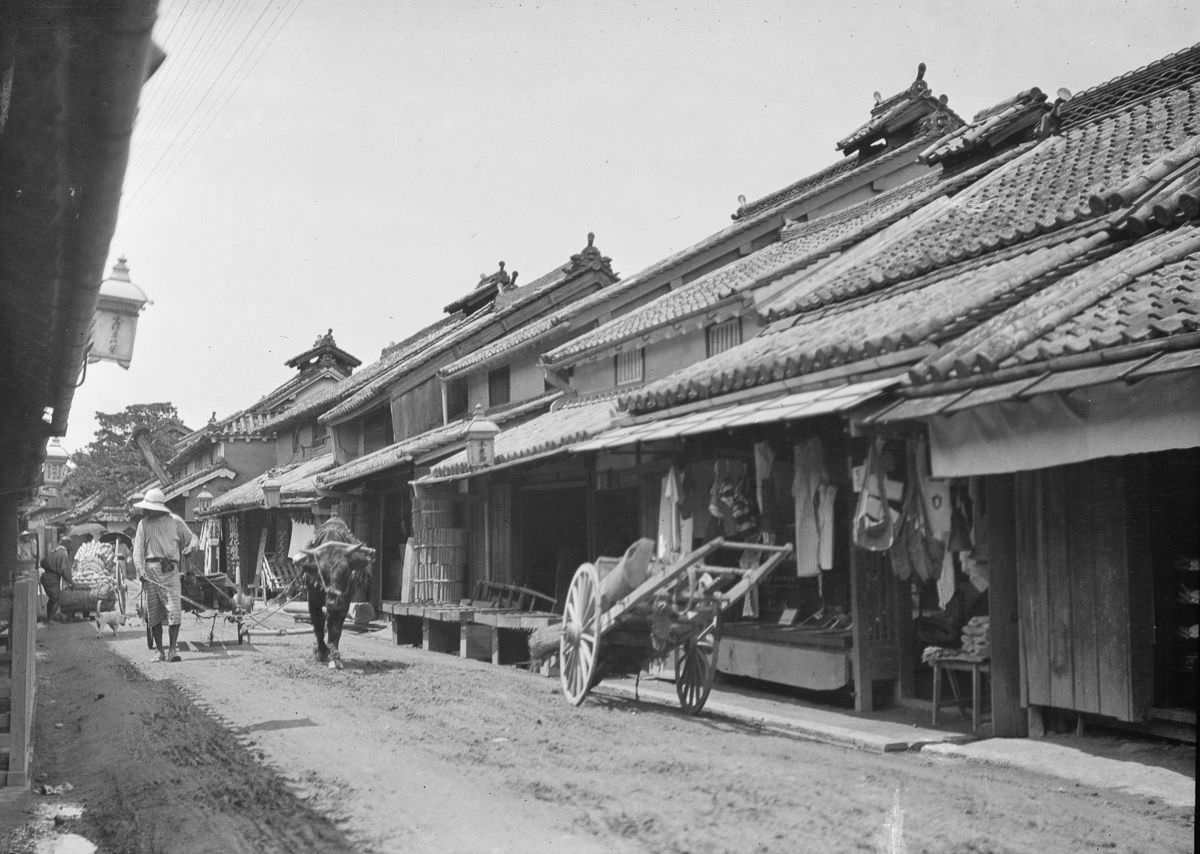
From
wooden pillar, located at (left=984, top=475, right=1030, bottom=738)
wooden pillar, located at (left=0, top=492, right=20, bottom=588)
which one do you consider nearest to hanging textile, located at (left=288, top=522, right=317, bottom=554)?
wooden pillar, located at (left=0, top=492, right=20, bottom=588)

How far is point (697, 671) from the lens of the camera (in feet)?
33.6

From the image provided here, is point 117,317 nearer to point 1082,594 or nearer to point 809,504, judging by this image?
point 809,504

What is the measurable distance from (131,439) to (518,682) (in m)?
46.5

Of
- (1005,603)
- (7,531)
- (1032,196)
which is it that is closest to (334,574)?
(7,531)

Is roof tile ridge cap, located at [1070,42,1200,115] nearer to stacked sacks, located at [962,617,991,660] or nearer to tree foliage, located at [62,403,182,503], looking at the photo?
stacked sacks, located at [962,617,991,660]

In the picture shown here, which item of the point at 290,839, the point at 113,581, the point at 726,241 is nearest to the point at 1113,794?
the point at 290,839

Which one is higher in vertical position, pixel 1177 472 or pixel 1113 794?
pixel 1177 472

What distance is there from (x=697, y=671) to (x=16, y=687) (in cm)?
566

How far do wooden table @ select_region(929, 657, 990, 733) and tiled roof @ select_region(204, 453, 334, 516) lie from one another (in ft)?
62.3

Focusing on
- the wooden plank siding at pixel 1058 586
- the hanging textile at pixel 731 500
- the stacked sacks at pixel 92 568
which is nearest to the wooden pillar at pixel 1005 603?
the wooden plank siding at pixel 1058 586

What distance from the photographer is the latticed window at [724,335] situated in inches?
614

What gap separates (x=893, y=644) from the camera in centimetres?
1046

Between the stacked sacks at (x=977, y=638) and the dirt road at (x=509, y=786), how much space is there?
1.19 m

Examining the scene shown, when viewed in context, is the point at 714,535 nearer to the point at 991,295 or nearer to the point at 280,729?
the point at 991,295
